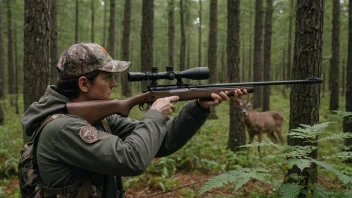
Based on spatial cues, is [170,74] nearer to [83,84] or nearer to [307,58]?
[83,84]

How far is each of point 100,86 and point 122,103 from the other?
0.26 m

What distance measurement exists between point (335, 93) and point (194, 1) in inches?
615

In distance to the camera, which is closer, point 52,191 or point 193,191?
point 52,191

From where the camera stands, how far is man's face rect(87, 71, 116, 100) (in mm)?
2578

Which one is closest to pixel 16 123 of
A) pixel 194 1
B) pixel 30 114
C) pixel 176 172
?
pixel 176 172

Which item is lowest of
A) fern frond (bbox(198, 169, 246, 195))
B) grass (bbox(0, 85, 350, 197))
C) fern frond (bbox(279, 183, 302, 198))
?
grass (bbox(0, 85, 350, 197))

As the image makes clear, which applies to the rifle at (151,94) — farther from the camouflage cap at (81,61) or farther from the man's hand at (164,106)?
the camouflage cap at (81,61)

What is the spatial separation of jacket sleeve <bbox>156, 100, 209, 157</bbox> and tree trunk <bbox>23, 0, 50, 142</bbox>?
13.5 ft

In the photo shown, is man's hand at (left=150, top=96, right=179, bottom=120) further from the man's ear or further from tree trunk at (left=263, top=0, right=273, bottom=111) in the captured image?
tree trunk at (left=263, top=0, right=273, bottom=111)

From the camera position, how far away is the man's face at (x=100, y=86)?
258 cm

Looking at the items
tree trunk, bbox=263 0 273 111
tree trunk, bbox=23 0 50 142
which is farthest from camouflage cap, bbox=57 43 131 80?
tree trunk, bbox=263 0 273 111

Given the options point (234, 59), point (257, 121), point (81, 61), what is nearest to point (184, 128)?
point (81, 61)

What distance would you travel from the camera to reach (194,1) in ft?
89.9

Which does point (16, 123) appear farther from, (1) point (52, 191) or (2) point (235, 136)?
(1) point (52, 191)
